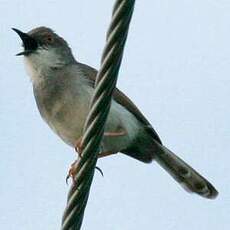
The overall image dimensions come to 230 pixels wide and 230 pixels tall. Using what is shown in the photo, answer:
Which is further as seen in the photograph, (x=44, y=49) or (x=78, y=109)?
(x=44, y=49)

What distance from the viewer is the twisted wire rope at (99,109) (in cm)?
371

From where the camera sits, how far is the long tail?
853 centimetres

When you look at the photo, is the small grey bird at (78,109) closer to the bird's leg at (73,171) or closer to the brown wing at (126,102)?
the brown wing at (126,102)

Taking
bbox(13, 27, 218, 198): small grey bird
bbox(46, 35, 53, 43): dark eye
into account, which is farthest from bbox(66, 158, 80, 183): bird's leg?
bbox(46, 35, 53, 43): dark eye

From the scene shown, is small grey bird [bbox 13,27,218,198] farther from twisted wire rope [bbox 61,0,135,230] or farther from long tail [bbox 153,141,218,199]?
twisted wire rope [bbox 61,0,135,230]

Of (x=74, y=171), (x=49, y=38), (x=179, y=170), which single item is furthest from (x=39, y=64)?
(x=74, y=171)

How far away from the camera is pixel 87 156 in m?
3.98

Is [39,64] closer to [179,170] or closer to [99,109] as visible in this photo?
[179,170]

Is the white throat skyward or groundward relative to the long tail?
skyward

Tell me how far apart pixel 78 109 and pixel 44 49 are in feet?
3.88

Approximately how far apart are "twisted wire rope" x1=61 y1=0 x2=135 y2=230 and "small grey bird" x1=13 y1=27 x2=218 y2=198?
357cm

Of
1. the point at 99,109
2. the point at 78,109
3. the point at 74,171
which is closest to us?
the point at 99,109

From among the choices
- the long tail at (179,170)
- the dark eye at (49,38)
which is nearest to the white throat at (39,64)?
the dark eye at (49,38)

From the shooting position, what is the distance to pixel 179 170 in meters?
8.64
